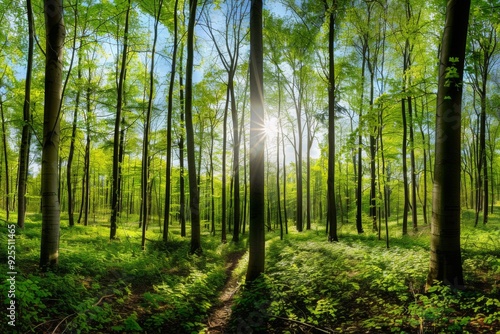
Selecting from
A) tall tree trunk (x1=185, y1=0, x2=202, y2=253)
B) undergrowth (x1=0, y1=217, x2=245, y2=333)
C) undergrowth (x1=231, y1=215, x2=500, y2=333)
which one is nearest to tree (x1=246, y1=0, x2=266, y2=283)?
undergrowth (x1=231, y1=215, x2=500, y2=333)

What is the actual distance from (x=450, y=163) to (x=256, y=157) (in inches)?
143

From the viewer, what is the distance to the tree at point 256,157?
5.91 meters

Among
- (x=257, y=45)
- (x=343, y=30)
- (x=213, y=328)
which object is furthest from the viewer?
(x=343, y=30)

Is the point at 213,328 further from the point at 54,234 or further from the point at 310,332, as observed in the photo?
the point at 54,234

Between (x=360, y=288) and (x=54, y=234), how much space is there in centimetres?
593

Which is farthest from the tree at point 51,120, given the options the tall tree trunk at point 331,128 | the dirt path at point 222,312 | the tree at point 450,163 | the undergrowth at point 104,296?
the tall tree trunk at point 331,128

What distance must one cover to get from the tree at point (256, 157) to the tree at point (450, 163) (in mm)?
3229

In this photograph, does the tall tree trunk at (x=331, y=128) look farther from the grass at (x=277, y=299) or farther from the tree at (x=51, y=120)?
the tree at (x=51, y=120)

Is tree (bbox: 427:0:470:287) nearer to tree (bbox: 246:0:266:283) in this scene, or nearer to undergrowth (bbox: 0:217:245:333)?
tree (bbox: 246:0:266:283)

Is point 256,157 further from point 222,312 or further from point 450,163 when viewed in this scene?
point 450,163

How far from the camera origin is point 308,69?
1748 cm

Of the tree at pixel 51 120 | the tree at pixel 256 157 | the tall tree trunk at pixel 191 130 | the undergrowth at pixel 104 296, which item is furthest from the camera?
the tall tree trunk at pixel 191 130

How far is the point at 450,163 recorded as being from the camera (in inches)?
165

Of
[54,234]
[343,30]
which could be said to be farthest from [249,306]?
[343,30]
